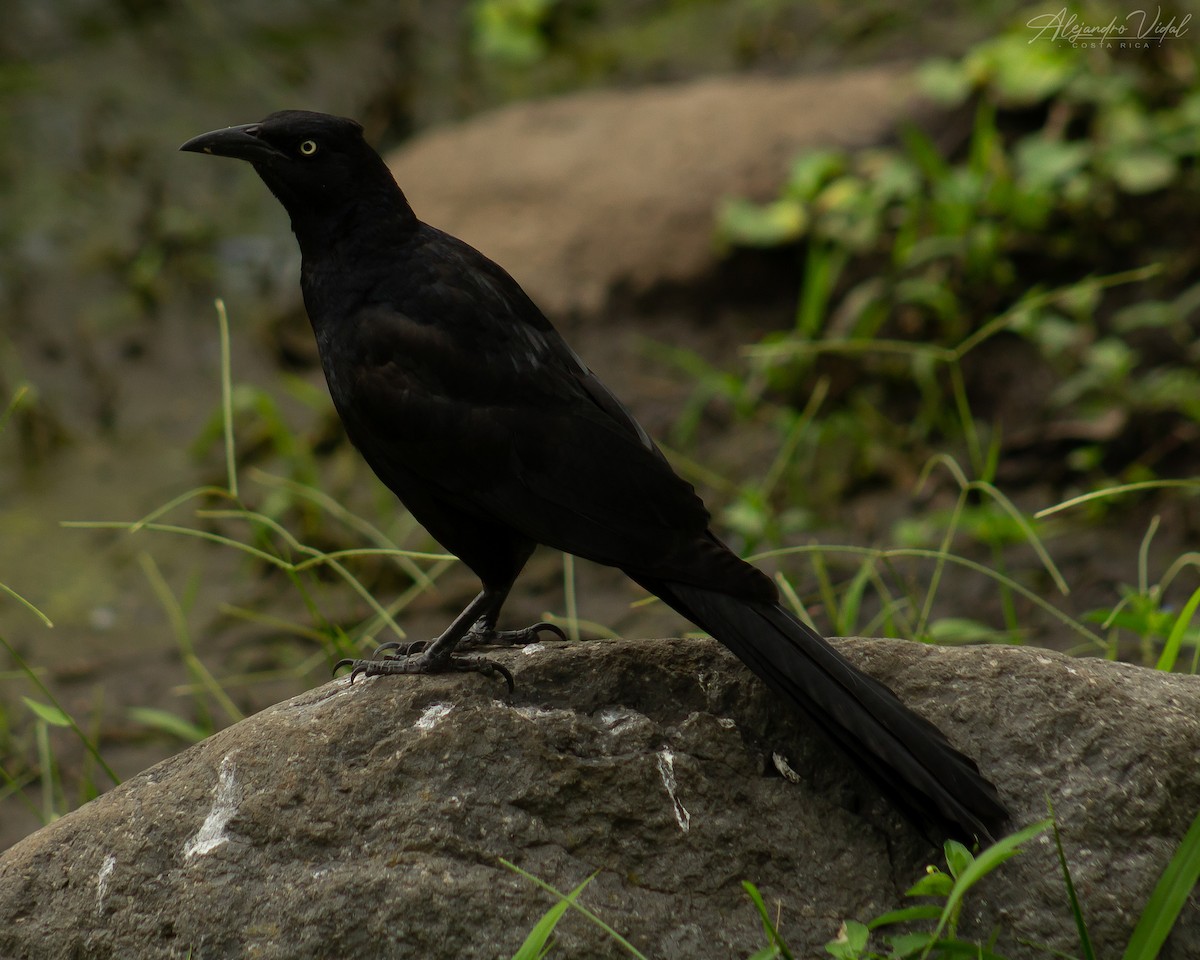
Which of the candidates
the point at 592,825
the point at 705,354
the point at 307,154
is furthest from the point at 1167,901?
the point at 705,354

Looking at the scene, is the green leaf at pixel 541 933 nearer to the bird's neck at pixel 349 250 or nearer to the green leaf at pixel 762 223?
the bird's neck at pixel 349 250

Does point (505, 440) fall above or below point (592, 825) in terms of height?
above

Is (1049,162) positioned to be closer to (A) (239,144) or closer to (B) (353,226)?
(B) (353,226)

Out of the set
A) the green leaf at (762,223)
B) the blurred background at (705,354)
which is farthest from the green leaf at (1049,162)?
the green leaf at (762,223)

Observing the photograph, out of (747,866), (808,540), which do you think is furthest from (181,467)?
(747,866)

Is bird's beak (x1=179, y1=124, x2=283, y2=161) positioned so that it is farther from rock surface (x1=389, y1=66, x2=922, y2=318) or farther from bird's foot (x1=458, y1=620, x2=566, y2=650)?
rock surface (x1=389, y1=66, x2=922, y2=318)

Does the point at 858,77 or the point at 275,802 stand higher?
the point at 858,77

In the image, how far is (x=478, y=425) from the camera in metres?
3.02

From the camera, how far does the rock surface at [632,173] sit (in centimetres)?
631

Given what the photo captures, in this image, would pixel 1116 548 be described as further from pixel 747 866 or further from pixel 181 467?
pixel 181 467

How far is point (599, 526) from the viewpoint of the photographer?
2.89 meters

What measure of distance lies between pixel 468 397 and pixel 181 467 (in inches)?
146

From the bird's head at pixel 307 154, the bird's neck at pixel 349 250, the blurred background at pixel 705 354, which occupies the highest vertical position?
the bird's head at pixel 307 154

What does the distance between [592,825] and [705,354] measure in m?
3.81
